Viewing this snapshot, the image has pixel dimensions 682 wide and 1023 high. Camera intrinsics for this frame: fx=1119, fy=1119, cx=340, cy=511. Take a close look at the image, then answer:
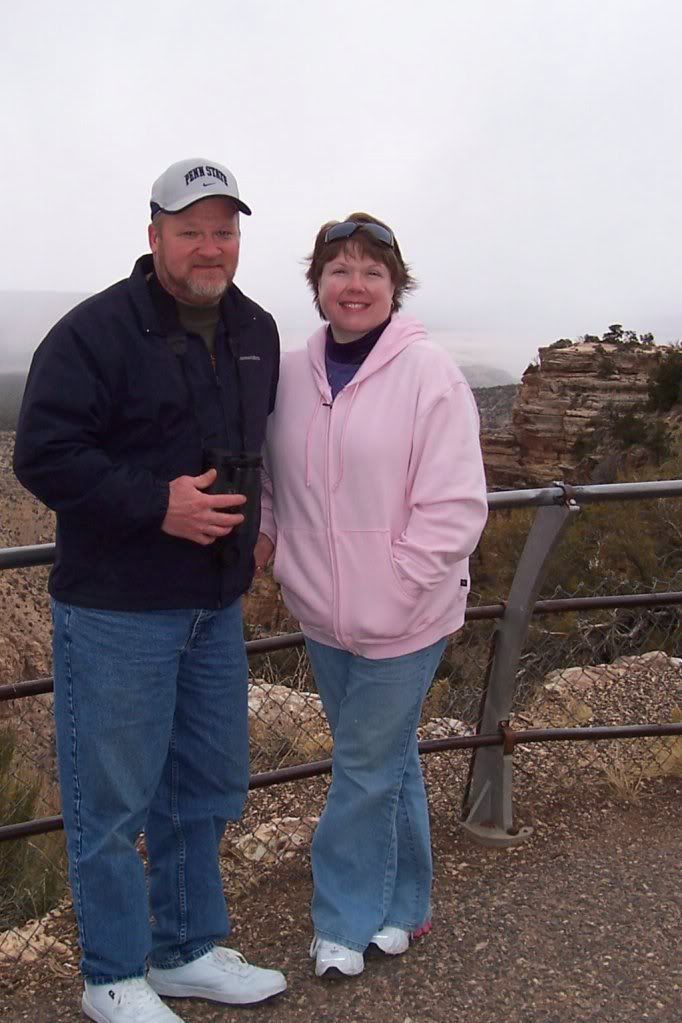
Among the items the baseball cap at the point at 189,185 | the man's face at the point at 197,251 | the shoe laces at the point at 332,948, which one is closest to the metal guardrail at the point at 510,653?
the shoe laces at the point at 332,948

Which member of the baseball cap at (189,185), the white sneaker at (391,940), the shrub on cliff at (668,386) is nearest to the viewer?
the baseball cap at (189,185)

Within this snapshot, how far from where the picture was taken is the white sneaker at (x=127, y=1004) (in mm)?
2535

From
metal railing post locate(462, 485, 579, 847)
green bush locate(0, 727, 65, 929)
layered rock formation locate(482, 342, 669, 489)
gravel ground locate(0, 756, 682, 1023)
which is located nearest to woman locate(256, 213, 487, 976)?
gravel ground locate(0, 756, 682, 1023)

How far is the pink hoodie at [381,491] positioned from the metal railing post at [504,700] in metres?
0.74

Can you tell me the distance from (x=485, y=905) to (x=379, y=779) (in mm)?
756

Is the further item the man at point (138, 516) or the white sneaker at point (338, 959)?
the white sneaker at point (338, 959)

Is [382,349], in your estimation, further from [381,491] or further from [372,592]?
[372,592]

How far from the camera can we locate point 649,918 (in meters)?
3.19

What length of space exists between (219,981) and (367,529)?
1.18m

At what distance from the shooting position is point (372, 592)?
2.64 meters

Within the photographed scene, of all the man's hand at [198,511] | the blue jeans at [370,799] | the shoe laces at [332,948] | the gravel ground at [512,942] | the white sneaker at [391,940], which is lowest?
the gravel ground at [512,942]

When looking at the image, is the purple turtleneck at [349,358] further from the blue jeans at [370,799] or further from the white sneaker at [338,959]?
the white sneaker at [338,959]

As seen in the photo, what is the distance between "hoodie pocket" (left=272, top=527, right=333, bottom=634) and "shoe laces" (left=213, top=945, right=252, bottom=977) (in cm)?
85

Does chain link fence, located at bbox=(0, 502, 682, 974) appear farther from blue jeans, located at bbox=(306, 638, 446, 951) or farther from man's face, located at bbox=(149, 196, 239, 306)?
man's face, located at bbox=(149, 196, 239, 306)
